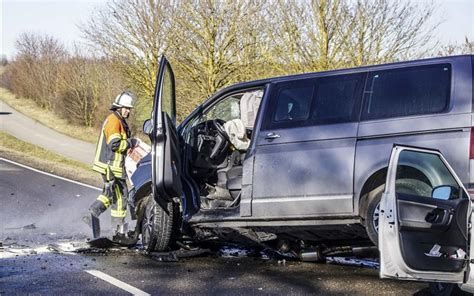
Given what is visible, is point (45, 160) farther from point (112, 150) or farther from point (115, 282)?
point (115, 282)

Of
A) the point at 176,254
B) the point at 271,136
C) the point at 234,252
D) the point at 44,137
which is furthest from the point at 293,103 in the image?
the point at 44,137

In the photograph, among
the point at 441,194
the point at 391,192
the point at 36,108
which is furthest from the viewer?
the point at 36,108

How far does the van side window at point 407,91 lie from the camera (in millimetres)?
5750

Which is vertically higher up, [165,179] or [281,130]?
[281,130]

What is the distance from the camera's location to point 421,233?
178 inches

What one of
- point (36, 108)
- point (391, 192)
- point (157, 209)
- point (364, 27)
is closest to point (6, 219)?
point (157, 209)

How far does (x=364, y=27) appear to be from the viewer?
16453 millimetres

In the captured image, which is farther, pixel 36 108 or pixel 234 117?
pixel 36 108

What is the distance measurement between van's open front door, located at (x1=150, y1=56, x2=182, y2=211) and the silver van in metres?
0.01

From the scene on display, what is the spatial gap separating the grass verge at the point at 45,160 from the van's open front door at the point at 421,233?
13.3 m

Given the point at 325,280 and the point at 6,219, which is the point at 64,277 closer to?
the point at 325,280

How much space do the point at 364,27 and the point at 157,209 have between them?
10476 mm

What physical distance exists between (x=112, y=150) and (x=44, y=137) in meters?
19.3

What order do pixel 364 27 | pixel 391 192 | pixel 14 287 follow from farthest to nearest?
pixel 364 27 → pixel 14 287 → pixel 391 192
